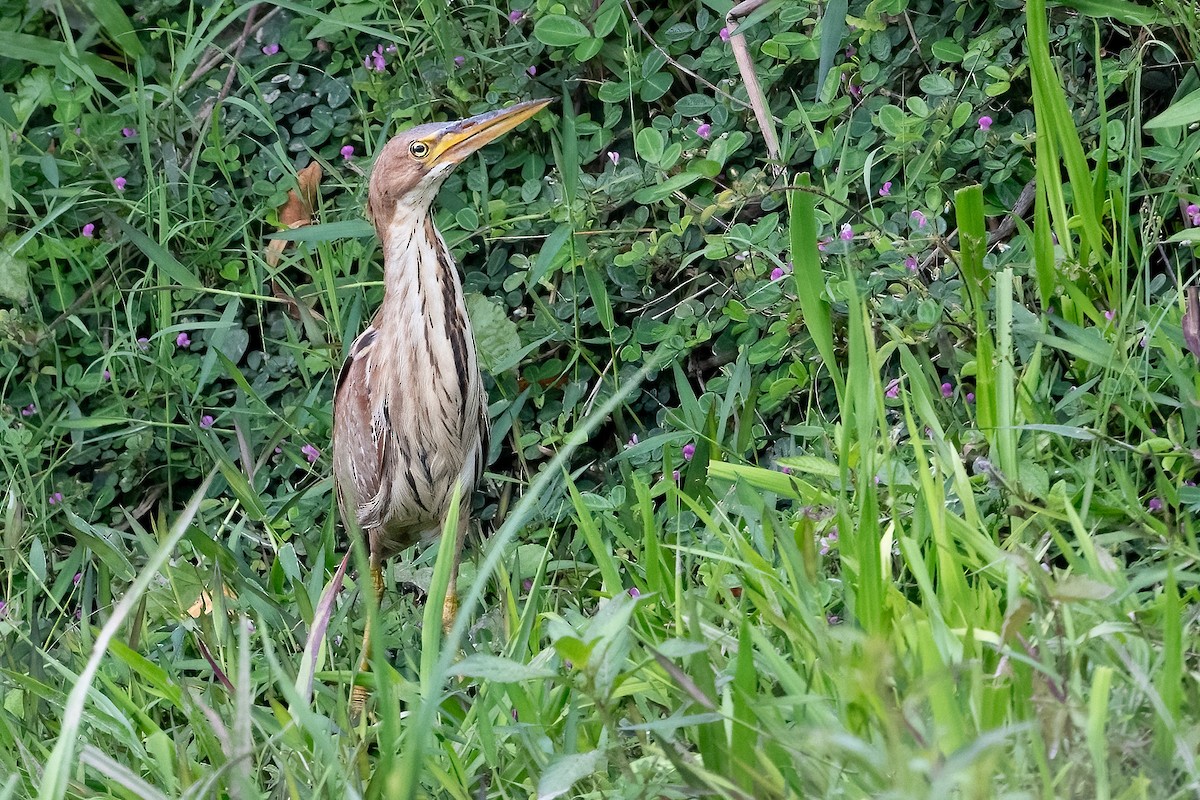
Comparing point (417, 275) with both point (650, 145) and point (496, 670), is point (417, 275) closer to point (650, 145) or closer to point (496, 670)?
point (650, 145)

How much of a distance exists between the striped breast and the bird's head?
73 millimetres

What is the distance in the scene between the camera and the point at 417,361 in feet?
12.3

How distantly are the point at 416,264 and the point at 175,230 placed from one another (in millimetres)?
1300

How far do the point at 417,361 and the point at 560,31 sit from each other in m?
1.11

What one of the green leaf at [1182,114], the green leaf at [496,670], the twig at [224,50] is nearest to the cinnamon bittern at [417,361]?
the twig at [224,50]

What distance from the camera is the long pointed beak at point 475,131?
3.72m

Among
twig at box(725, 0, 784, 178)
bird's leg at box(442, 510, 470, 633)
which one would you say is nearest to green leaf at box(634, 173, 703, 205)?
twig at box(725, 0, 784, 178)

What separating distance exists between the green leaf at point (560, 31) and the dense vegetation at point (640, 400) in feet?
0.04

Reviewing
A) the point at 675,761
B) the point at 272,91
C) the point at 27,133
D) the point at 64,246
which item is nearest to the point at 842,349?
the point at 675,761

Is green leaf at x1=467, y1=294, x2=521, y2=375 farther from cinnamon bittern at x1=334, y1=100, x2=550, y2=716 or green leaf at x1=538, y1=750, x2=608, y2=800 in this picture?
green leaf at x1=538, y1=750, x2=608, y2=800

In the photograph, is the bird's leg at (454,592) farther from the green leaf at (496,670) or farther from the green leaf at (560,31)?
the green leaf at (496,670)

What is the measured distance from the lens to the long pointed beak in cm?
372

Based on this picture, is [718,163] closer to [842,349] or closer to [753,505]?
[842,349]

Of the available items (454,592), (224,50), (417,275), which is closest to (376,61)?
(224,50)
